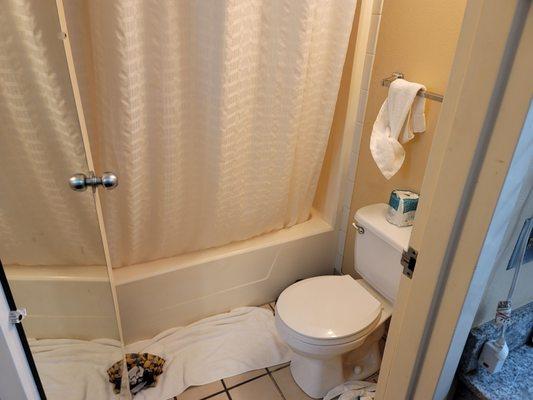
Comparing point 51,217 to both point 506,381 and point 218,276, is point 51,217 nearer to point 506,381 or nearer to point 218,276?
point 218,276

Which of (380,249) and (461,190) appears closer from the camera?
(461,190)

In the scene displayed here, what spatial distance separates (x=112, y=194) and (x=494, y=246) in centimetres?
134

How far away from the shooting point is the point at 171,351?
1738 millimetres

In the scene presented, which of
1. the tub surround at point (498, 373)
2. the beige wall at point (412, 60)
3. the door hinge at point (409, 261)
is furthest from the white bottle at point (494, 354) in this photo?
the beige wall at point (412, 60)

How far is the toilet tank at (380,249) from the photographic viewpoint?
1.49 metres

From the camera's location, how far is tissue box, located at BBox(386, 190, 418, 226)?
1.50 meters

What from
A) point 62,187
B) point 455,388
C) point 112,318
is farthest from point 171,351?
point 455,388

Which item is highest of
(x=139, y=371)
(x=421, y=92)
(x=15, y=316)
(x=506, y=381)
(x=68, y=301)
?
(x=421, y=92)

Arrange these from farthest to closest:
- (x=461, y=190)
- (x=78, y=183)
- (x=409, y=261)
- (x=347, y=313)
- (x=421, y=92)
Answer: (x=347, y=313) → (x=421, y=92) → (x=78, y=183) → (x=409, y=261) → (x=461, y=190)

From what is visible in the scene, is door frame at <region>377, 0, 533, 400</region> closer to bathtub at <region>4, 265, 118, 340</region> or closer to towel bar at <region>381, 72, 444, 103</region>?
towel bar at <region>381, 72, 444, 103</region>

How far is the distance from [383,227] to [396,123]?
428 mm

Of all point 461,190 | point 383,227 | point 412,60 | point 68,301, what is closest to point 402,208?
point 383,227

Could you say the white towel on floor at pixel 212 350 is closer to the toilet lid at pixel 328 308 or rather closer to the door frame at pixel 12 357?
the toilet lid at pixel 328 308

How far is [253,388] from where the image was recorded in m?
1.64
